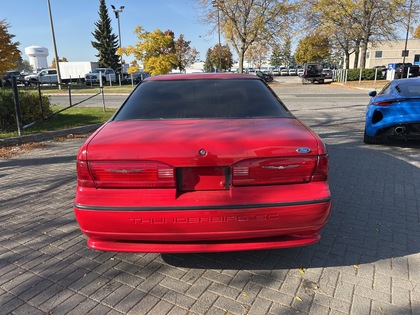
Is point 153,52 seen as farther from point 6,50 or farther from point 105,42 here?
point 105,42

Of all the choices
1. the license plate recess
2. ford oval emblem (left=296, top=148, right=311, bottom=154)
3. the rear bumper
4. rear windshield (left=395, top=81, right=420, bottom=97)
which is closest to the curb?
the rear bumper

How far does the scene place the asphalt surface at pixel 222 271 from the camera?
2398 millimetres

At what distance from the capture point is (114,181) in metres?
2.42

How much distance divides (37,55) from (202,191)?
8084cm

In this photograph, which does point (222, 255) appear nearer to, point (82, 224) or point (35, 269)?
point (82, 224)

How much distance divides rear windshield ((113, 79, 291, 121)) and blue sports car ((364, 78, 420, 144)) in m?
3.83

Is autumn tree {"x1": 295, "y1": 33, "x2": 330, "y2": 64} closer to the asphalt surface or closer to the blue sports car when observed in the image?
the blue sports car

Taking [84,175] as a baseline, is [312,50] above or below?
above

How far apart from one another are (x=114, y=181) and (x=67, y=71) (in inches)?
2086

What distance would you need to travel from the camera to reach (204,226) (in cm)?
234

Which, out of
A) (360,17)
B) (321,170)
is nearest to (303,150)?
(321,170)

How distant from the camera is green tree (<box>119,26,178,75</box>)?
1164 inches

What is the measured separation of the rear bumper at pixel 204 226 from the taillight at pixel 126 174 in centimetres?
Answer: 20

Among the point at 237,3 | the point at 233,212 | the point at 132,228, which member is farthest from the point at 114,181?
the point at 237,3
